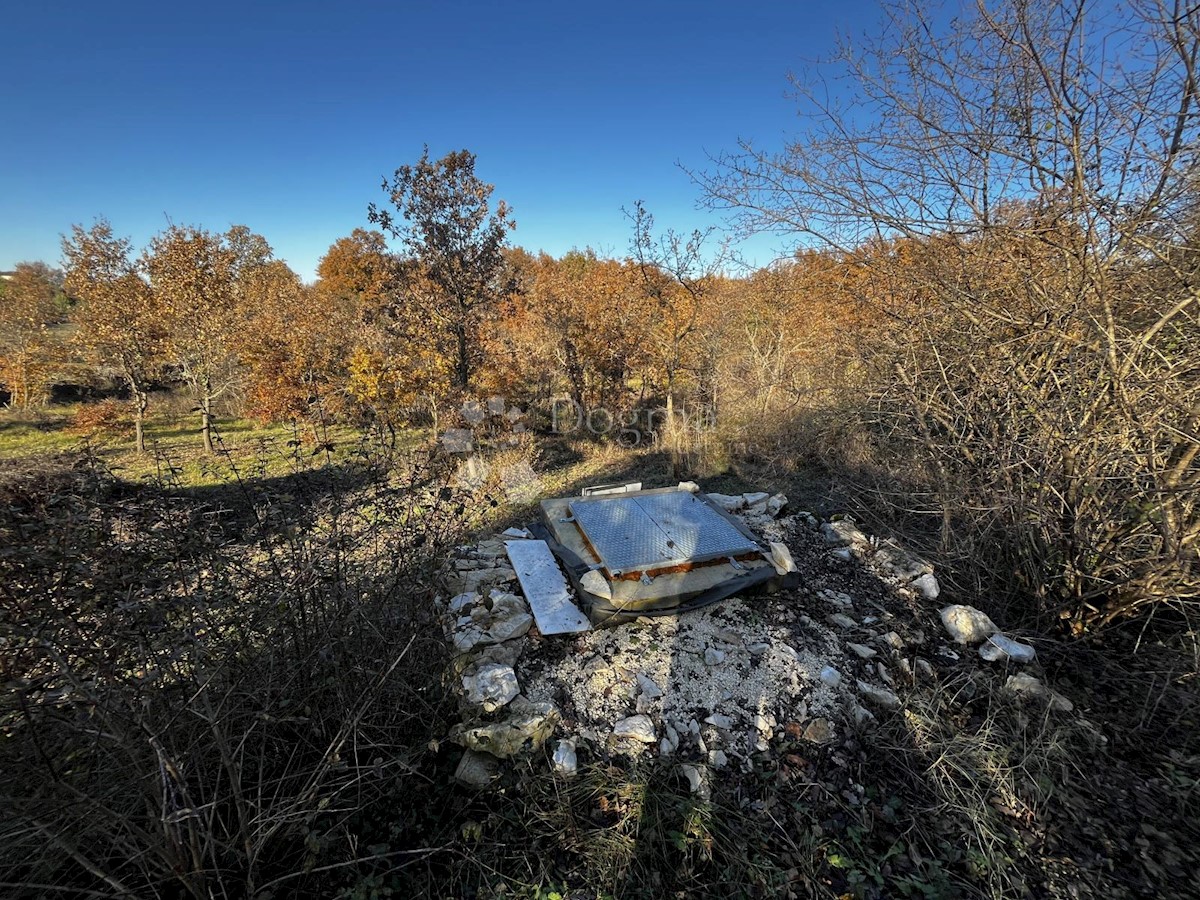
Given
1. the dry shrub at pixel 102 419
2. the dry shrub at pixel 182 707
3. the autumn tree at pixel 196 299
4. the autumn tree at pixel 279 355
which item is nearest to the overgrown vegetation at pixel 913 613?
the dry shrub at pixel 182 707

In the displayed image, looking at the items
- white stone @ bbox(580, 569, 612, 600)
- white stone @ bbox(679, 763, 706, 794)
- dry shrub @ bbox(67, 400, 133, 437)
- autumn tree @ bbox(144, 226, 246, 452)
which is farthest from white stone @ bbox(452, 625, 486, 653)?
dry shrub @ bbox(67, 400, 133, 437)

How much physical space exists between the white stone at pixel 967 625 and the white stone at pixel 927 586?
237mm

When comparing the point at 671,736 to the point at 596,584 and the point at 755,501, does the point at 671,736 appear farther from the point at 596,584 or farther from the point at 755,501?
the point at 755,501

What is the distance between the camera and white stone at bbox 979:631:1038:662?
7.80ft

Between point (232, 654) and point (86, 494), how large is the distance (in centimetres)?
101

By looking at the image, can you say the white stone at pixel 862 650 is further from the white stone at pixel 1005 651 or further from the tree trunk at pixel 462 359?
the tree trunk at pixel 462 359

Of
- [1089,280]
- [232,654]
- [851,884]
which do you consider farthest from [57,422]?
[1089,280]

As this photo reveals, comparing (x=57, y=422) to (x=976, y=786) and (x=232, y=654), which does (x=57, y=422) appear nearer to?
(x=232, y=654)

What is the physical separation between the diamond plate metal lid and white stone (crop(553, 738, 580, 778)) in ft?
3.14

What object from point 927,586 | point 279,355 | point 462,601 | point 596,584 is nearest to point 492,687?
point 462,601

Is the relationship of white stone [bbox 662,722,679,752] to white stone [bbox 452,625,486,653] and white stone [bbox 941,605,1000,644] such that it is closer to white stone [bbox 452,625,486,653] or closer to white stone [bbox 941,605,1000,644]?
white stone [bbox 452,625,486,653]

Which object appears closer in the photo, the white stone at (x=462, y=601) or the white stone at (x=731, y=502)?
the white stone at (x=462, y=601)

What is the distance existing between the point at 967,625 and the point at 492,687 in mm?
2555

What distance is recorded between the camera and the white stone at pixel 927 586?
289 centimetres
